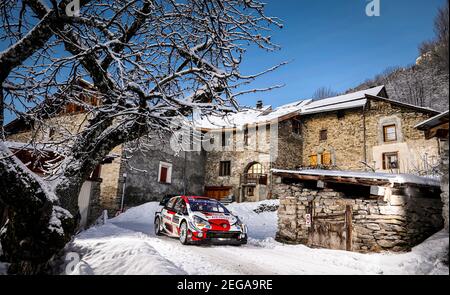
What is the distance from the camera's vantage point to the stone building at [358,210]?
24.7 feet

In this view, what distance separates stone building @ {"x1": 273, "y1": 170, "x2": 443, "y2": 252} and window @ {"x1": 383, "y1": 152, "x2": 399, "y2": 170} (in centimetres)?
1415

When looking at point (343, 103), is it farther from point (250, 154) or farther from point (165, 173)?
point (165, 173)

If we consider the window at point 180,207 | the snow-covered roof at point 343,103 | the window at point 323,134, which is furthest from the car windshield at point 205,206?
the window at point 323,134

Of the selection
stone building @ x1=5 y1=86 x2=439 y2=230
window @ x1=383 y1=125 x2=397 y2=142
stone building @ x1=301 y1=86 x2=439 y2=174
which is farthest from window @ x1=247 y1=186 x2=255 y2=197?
window @ x1=383 y1=125 x2=397 y2=142

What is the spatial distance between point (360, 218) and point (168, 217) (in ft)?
20.3

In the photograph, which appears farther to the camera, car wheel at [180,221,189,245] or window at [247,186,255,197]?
window at [247,186,255,197]

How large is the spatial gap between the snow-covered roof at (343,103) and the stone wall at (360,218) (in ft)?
55.5

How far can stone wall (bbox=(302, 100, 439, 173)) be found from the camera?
65.4 feet

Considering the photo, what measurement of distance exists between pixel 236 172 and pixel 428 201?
18113 millimetres

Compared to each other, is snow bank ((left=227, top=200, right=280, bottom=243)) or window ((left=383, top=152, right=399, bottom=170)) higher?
window ((left=383, top=152, right=399, bottom=170))

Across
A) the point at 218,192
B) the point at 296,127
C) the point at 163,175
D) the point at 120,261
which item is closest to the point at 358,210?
the point at 120,261

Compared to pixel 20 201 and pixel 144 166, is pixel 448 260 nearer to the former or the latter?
pixel 20 201

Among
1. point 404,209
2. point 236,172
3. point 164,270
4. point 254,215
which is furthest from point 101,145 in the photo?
point 236,172

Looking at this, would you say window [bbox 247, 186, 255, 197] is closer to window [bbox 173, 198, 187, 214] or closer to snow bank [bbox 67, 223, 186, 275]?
window [bbox 173, 198, 187, 214]
